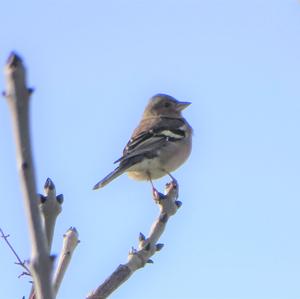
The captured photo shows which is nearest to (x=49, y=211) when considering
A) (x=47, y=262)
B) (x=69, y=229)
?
(x=69, y=229)

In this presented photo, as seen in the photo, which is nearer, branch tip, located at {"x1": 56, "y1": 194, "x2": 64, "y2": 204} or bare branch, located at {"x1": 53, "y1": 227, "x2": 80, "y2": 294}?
bare branch, located at {"x1": 53, "y1": 227, "x2": 80, "y2": 294}

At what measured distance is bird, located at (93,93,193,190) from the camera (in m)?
8.58

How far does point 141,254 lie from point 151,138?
19.8ft

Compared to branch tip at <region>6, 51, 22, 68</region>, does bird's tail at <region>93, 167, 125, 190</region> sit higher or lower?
higher

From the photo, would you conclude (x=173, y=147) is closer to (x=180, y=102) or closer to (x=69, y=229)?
(x=180, y=102)

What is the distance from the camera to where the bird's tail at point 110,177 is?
7867 mm

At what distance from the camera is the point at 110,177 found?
8.00 metres

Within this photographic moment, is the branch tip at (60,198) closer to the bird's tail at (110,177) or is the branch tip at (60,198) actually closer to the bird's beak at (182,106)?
the bird's tail at (110,177)

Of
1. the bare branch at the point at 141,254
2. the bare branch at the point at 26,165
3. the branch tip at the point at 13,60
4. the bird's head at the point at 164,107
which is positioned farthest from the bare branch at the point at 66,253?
the bird's head at the point at 164,107

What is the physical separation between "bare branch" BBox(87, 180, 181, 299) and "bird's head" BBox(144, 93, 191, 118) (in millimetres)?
6572

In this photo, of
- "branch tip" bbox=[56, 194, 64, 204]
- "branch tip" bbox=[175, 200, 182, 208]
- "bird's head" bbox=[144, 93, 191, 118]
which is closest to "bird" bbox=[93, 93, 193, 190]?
"bird's head" bbox=[144, 93, 191, 118]

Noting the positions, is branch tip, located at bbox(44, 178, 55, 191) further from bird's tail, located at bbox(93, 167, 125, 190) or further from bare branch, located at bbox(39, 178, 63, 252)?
bird's tail, located at bbox(93, 167, 125, 190)

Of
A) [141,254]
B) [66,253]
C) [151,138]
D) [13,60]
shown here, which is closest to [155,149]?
[151,138]

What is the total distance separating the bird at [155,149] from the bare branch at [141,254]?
3.76m
